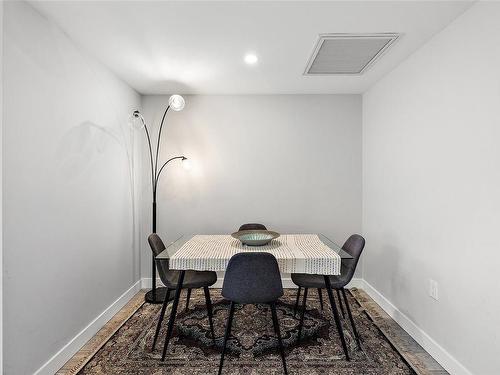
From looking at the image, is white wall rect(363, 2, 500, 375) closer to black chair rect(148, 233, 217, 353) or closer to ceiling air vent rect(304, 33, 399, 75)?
ceiling air vent rect(304, 33, 399, 75)

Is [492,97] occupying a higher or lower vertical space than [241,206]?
higher

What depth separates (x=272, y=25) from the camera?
2006mm

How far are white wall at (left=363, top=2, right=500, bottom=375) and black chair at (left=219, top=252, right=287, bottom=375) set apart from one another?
3.78 ft

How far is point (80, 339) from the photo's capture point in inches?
88.6

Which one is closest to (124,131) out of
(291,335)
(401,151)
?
(291,335)

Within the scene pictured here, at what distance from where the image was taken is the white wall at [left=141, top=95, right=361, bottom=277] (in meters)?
3.59

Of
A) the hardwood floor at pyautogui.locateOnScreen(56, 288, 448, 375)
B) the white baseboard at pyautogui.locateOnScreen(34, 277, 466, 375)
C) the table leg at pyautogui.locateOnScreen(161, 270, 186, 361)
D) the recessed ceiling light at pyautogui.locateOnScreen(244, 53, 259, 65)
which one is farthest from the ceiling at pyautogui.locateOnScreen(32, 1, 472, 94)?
the hardwood floor at pyautogui.locateOnScreen(56, 288, 448, 375)

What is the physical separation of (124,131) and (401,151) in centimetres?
274

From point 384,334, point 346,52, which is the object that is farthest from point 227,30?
point 384,334

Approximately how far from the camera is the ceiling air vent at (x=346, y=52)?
2158 mm

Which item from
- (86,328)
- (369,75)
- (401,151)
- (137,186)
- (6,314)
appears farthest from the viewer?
(137,186)

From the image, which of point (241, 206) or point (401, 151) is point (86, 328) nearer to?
point (241, 206)

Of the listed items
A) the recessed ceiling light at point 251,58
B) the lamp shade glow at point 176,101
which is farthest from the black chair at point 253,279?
the lamp shade glow at point 176,101

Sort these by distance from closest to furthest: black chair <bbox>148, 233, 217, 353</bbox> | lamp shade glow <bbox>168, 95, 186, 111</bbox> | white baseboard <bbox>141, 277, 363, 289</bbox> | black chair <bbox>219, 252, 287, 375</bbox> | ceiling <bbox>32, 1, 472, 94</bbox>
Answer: ceiling <bbox>32, 1, 472, 94</bbox>, black chair <bbox>219, 252, 287, 375</bbox>, black chair <bbox>148, 233, 217, 353</bbox>, lamp shade glow <bbox>168, 95, 186, 111</bbox>, white baseboard <bbox>141, 277, 363, 289</bbox>
